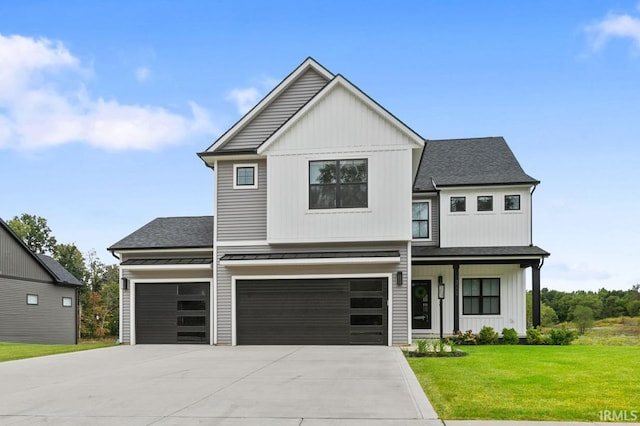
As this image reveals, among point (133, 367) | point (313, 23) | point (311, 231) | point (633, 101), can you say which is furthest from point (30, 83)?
point (633, 101)

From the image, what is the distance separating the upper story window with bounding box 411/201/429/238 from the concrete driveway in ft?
26.8

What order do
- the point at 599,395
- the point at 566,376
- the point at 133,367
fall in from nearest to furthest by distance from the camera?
the point at 599,395, the point at 566,376, the point at 133,367

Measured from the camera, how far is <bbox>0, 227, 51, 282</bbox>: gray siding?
25.8 meters

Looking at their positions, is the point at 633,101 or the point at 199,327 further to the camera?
the point at 633,101

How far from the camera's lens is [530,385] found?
841cm

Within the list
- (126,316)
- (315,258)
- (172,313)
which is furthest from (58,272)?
(315,258)

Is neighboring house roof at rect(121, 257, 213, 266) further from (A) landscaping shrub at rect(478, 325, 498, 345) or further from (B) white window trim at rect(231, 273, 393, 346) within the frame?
(A) landscaping shrub at rect(478, 325, 498, 345)

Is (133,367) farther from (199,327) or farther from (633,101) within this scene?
(633,101)

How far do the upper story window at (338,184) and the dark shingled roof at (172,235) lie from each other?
4.05 meters

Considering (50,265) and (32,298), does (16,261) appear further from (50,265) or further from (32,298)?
(50,265)

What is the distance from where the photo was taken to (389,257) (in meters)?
15.5

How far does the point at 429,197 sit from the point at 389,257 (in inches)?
236

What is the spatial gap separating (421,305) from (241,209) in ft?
26.6

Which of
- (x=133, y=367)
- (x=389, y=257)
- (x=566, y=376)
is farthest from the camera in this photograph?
(x=389, y=257)
